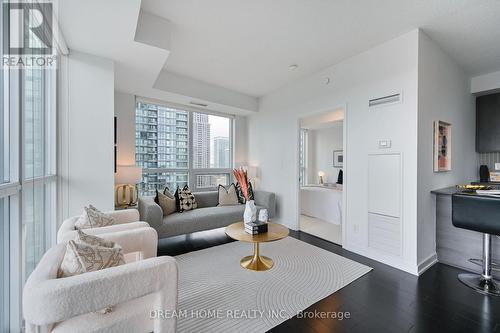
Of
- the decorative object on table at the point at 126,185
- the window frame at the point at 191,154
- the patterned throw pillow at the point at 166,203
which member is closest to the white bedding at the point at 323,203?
the window frame at the point at 191,154

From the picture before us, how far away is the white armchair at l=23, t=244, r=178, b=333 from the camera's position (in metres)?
0.92

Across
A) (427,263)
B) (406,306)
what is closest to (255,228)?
(406,306)

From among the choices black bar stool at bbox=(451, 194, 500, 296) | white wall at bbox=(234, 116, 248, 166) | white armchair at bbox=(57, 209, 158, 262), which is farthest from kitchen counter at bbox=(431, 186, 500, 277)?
white wall at bbox=(234, 116, 248, 166)

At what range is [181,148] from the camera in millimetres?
4434

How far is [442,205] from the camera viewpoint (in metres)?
2.72

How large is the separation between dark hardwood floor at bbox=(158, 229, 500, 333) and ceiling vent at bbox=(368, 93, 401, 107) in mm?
2057

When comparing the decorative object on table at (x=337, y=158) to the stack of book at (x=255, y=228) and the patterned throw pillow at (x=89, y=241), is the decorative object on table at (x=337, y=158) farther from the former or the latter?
the patterned throw pillow at (x=89, y=241)

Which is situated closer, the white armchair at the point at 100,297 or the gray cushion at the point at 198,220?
the white armchair at the point at 100,297

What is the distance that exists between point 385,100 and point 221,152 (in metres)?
3.41

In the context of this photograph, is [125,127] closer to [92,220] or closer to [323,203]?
[92,220]

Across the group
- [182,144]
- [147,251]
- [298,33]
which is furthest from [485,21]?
[182,144]

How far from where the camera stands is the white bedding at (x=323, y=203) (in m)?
4.27

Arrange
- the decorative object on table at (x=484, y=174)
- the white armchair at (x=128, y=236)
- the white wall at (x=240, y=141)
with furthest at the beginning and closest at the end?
the white wall at (x=240, y=141), the decorative object on table at (x=484, y=174), the white armchair at (x=128, y=236)

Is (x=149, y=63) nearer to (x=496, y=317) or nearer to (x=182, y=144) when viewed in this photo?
(x=182, y=144)
